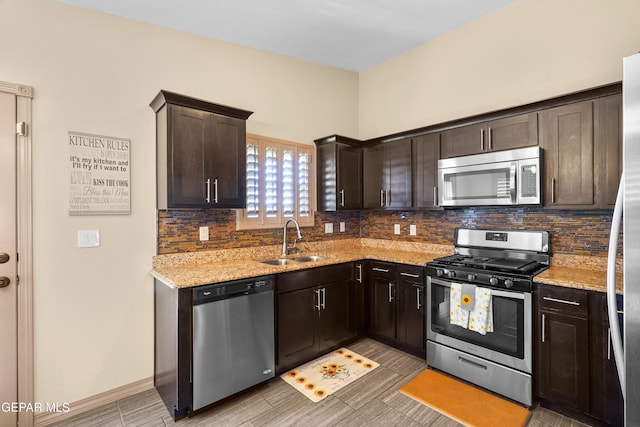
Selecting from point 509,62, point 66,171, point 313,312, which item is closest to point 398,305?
point 313,312

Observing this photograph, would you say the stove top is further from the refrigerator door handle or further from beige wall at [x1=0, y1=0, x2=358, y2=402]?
beige wall at [x1=0, y1=0, x2=358, y2=402]

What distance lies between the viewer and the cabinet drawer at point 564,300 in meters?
2.10

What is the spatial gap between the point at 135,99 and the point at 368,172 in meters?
2.50

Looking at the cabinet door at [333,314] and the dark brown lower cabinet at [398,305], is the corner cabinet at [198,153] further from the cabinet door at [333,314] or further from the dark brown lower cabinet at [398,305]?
the dark brown lower cabinet at [398,305]

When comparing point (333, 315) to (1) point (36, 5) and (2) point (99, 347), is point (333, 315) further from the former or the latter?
(1) point (36, 5)

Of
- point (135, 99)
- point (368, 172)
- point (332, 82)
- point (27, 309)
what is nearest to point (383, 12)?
point (332, 82)

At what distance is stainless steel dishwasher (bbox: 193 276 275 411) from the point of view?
2279 millimetres

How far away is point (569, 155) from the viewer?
245 cm

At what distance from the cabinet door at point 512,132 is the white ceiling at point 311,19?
1116 millimetres

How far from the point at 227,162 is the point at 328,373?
6.68 feet

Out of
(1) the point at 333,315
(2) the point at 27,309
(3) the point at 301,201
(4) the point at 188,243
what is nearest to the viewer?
(2) the point at 27,309

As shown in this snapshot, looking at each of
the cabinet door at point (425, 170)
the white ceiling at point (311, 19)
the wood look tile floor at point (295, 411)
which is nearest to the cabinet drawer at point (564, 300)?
the wood look tile floor at point (295, 411)

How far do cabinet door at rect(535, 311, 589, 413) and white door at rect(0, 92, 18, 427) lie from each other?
3.63m

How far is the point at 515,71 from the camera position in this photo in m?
2.96
